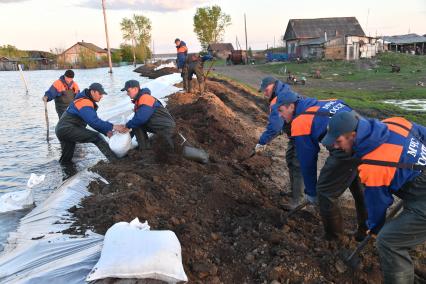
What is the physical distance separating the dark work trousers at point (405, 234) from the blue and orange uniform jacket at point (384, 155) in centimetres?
10

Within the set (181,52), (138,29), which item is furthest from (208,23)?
(181,52)

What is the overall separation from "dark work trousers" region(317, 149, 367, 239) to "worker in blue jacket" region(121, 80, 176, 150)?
9.61 feet

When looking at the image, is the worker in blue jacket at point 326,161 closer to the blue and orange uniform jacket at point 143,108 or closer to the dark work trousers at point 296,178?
the dark work trousers at point 296,178

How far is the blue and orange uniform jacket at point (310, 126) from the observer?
3.49 metres

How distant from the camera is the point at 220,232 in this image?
376 centimetres

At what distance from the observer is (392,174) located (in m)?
2.42

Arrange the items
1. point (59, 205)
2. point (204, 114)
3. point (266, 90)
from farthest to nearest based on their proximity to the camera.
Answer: point (204, 114) < point (266, 90) < point (59, 205)

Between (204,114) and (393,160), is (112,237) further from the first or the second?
(204,114)

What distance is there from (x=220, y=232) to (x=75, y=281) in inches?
58.9

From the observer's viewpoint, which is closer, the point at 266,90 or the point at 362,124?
the point at 362,124

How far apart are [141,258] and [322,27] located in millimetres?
46486

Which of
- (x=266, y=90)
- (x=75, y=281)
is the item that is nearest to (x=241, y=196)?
(x=266, y=90)

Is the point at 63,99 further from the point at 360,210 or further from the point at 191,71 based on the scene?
the point at 360,210

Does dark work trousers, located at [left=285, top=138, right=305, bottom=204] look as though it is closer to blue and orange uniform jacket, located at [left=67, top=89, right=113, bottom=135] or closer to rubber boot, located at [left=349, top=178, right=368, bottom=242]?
rubber boot, located at [left=349, top=178, right=368, bottom=242]
